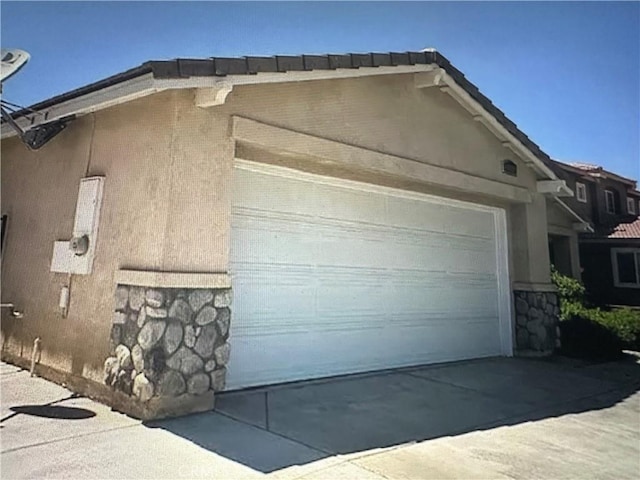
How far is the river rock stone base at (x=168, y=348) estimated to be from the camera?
14.6 ft

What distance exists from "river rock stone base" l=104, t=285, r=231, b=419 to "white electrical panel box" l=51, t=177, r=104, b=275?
93 cm

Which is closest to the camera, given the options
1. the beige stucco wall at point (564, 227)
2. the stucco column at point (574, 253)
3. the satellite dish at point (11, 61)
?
the satellite dish at point (11, 61)

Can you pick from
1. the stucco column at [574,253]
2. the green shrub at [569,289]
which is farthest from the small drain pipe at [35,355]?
the stucco column at [574,253]

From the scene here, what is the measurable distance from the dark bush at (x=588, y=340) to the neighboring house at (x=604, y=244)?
21.5 ft

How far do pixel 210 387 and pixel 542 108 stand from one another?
942 centimetres

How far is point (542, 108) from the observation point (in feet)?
33.8

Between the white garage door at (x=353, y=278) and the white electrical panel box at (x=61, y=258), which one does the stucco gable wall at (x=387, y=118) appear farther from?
the white electrical panel box at (x=61, y=258)

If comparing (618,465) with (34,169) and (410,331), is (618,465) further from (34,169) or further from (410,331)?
(34,169)

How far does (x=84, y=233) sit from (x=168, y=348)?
6.91ft

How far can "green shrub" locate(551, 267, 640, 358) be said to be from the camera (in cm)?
1072

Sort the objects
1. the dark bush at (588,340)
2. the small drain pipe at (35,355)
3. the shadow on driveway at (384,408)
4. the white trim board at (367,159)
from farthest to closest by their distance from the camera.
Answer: the dark bush at (588,340)
the small drain pipe at (35,355)
the white trim board at (367,159)
the shadow on driveway at (384,408)

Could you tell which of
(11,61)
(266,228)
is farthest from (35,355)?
(11,61)

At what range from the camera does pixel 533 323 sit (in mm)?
9523

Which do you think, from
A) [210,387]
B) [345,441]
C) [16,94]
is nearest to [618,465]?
[345,441]
